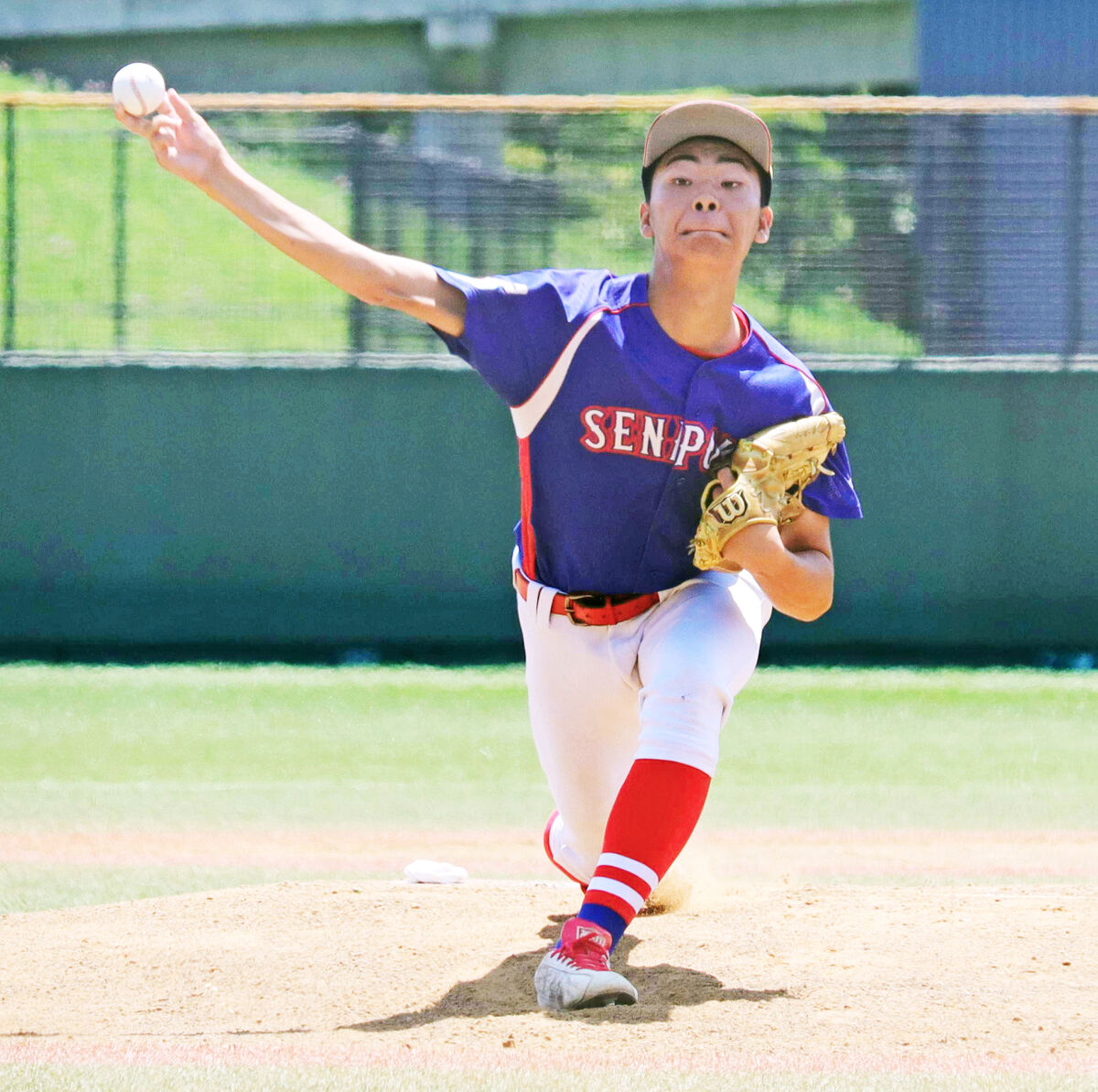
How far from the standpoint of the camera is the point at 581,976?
11.1ft

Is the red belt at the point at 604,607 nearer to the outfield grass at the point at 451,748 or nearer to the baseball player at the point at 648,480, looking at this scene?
the baseball player at the point at 648,480

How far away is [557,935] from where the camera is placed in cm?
419

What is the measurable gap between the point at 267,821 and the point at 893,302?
19.0 ft

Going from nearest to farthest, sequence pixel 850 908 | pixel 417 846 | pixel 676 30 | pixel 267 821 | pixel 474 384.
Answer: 1. pixel 850 908
2. pixel 417 846
3. pixel 267 821
4. pixel 474 384
5. pixel 676 30

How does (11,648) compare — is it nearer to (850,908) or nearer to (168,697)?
(168,697)

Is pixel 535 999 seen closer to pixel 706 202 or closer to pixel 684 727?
pixel 684 727

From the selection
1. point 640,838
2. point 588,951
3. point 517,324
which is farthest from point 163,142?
point 588,951

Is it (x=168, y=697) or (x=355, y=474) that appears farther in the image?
(x=355, y=474)

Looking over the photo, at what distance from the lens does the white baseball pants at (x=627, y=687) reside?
11.8 ft

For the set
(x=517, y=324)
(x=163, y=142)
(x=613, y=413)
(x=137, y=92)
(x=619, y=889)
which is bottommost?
(x=619, y=889)

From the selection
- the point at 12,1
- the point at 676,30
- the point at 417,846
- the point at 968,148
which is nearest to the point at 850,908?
the point at 417,846

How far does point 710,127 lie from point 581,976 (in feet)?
6.53

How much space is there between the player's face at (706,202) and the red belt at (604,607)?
0.81m

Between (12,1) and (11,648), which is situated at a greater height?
(12,1)
